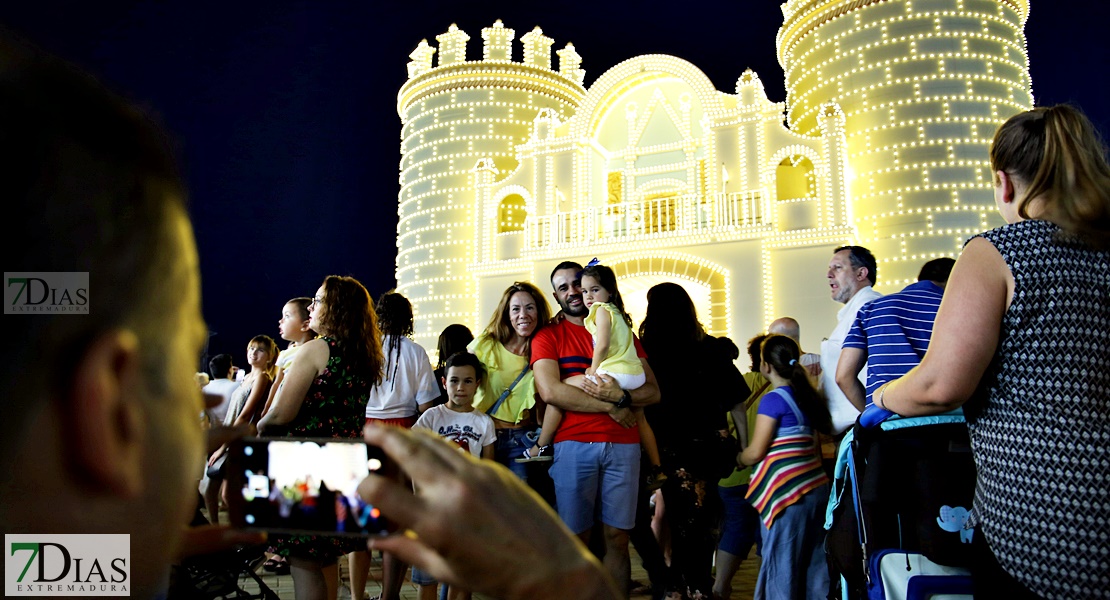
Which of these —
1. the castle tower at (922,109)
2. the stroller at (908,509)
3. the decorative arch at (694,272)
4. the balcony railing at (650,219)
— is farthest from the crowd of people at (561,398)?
the castle tower at (922,109)

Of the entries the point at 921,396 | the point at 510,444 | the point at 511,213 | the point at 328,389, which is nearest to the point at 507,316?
the point at 510,444

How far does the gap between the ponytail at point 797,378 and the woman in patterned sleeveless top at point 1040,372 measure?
1.92 meters

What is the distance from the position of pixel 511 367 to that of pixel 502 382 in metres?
0.11

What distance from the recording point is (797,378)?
383 cm

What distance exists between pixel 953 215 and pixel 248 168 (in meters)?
26.7

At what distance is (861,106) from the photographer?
1598 centimetres

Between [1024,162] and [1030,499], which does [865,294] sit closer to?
[1024,162]

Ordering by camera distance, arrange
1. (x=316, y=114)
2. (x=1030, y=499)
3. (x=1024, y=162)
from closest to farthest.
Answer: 1. (x=1030, y=499)
2. (x=1024, y=162)
3. (x=316, y=114)

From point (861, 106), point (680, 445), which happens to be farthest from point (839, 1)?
point (680, 445)

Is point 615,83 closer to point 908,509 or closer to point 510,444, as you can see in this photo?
point 510,444

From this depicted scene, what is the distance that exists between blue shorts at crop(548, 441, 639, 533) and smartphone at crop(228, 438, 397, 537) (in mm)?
2568

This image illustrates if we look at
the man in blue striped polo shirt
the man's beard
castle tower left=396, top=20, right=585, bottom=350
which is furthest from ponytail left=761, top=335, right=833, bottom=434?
castle tower left=396, top=20, right=585, bottom=350

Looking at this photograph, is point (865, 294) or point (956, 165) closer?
point (865, 294)
